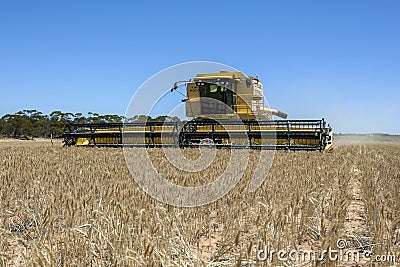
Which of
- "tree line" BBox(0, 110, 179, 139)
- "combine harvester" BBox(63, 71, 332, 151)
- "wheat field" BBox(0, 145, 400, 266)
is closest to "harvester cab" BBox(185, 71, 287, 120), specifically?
"combine harvester" BBox(63, 71, 332, 151)

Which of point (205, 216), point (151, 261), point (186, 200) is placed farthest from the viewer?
point (186, 200)

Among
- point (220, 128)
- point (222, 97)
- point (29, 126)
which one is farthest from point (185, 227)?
point (29, 126)

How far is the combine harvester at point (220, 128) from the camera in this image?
1200 centimetres

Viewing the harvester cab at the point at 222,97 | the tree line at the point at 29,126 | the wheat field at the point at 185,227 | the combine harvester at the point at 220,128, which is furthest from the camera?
the tree line at the point at 29,126

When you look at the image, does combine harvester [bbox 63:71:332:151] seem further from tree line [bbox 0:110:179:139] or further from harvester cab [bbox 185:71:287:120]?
tree line [bbox 0:110:179:139]

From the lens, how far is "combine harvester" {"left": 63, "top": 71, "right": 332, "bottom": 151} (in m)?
12.0

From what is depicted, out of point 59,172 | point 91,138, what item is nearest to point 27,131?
point 91,138

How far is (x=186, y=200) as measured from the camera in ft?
13.0

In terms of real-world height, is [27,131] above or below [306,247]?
above

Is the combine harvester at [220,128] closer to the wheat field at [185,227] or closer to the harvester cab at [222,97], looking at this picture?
the harvester cab at [222,97]

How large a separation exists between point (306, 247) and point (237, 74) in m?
12.3

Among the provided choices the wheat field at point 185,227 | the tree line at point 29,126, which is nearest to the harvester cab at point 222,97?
the wheat field at point 185,227

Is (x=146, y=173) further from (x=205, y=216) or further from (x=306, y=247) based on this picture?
(x=306, y=247)

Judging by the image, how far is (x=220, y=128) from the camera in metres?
13.2
